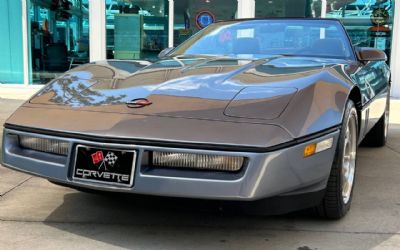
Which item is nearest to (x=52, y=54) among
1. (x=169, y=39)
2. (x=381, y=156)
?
(x=169, y=39)

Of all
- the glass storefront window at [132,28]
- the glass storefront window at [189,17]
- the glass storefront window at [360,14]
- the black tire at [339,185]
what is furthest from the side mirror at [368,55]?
the glass storefront window at [132,28]

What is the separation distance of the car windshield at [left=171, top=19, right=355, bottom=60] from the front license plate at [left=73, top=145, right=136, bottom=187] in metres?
1.65

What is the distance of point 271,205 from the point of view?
271cm

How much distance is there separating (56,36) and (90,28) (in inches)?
36.8

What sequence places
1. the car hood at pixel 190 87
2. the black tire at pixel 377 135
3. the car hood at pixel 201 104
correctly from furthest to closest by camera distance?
the black tire at pixel 377 135 < the car hood at pixel 190 87 < the car hood at pixel 201 104

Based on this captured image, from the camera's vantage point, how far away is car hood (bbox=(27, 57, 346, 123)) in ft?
9.04

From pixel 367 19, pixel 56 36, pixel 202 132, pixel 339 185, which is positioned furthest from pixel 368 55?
pixel 56 36

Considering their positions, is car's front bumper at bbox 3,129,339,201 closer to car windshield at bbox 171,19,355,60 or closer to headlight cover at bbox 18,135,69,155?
headlight cover at bbox 18,135,69,155

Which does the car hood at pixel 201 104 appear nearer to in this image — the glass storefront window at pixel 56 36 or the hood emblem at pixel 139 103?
the hood emblem at pixel 139 103

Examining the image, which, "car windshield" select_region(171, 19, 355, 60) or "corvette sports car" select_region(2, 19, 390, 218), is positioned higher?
"car windshield" select_region(171, 19, 355, 60)

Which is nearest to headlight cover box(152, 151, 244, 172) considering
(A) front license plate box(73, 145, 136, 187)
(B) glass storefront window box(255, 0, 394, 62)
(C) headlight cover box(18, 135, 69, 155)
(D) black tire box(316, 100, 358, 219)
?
(A) front license plate box(73, 145, 136, 187)

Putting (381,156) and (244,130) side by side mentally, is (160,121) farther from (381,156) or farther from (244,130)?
(381,156)

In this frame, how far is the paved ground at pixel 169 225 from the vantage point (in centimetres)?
292

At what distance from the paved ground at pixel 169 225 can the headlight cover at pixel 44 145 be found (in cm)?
44
